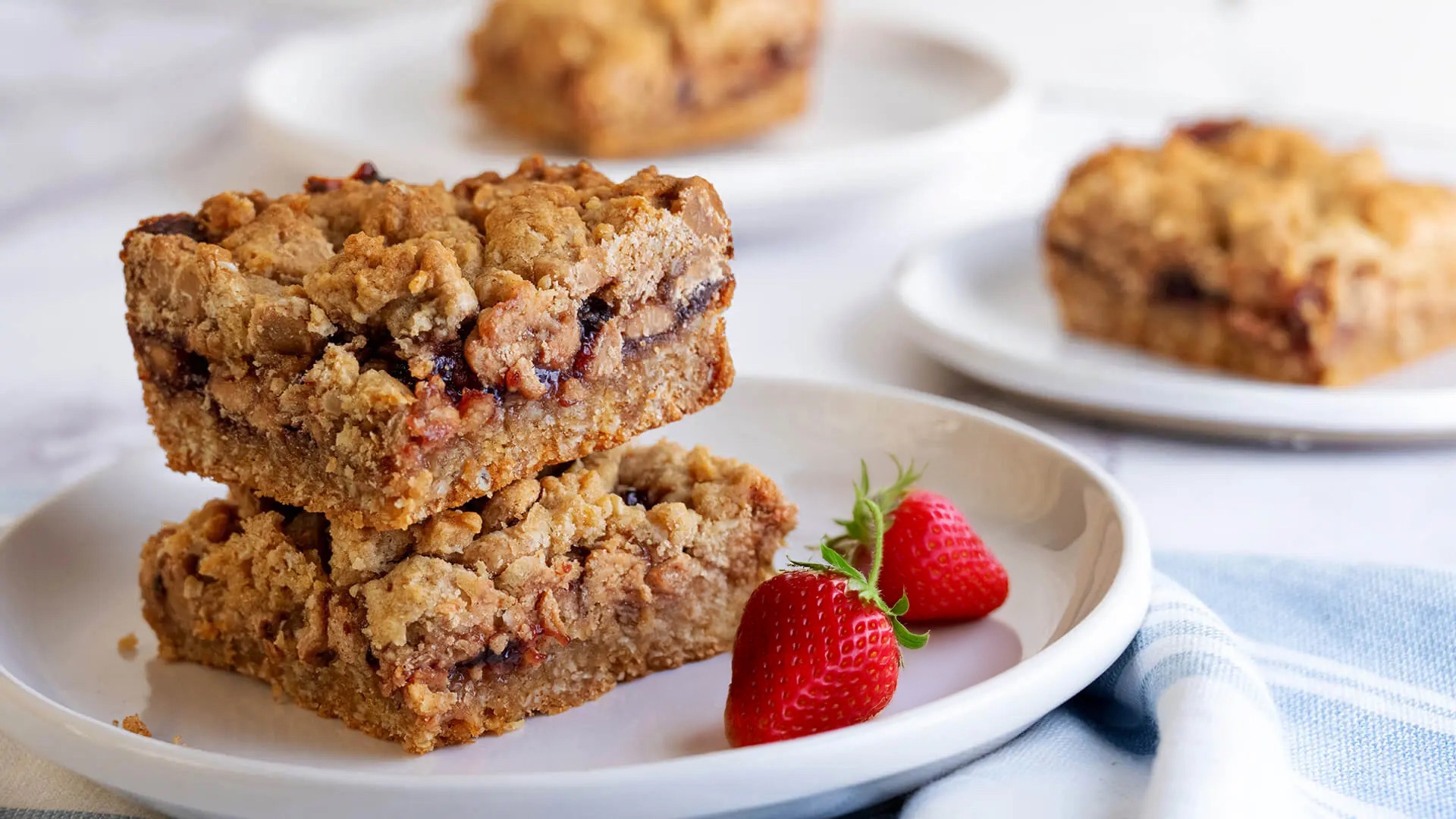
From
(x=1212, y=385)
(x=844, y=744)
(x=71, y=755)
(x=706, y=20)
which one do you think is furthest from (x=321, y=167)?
(x=844, y=744)

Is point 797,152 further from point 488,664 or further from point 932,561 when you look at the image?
point 488,664

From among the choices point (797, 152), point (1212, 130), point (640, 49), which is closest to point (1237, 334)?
point (1212, 130)

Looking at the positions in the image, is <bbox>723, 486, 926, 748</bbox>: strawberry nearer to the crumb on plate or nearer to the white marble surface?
A: the crumb on plate

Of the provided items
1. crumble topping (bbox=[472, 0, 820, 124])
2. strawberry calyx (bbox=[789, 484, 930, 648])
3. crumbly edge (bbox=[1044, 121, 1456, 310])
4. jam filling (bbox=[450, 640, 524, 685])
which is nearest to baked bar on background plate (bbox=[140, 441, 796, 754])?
jam filling (bbox=[450, 640, 524, 685])

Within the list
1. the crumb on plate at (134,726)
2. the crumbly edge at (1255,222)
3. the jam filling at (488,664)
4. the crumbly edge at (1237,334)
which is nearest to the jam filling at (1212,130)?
the crumbly edge at (1255,222)

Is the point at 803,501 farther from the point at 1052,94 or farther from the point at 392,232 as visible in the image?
the point at 1052,94
